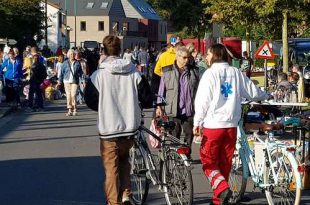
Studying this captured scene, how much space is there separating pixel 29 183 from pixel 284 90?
684 cm

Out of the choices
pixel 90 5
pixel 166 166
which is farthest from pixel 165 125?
pixel 90 5

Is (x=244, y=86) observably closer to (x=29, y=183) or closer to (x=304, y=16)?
(x=29, y=183)

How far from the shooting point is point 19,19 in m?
50.1

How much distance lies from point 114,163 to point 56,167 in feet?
15.5

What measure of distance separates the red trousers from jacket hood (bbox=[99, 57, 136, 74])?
3.73 feet

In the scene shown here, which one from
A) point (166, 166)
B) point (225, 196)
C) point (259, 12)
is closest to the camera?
point (225, 196)

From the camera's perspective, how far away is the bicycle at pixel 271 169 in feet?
28.7

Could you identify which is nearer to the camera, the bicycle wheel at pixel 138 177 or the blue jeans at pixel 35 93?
the bicycle wheel at pixel 138 177

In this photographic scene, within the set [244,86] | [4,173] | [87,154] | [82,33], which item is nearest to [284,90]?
[87,154]

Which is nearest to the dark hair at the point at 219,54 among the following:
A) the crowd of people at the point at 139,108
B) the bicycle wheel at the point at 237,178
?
the crowd of people at the point at 139,108

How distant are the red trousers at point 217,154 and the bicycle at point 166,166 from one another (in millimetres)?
242

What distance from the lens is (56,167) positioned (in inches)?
508

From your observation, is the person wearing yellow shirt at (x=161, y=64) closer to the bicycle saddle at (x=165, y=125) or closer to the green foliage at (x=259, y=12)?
the bicycle saddle at (x=165, y=125)

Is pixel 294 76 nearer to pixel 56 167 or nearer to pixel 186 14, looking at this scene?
pixel 56 167
